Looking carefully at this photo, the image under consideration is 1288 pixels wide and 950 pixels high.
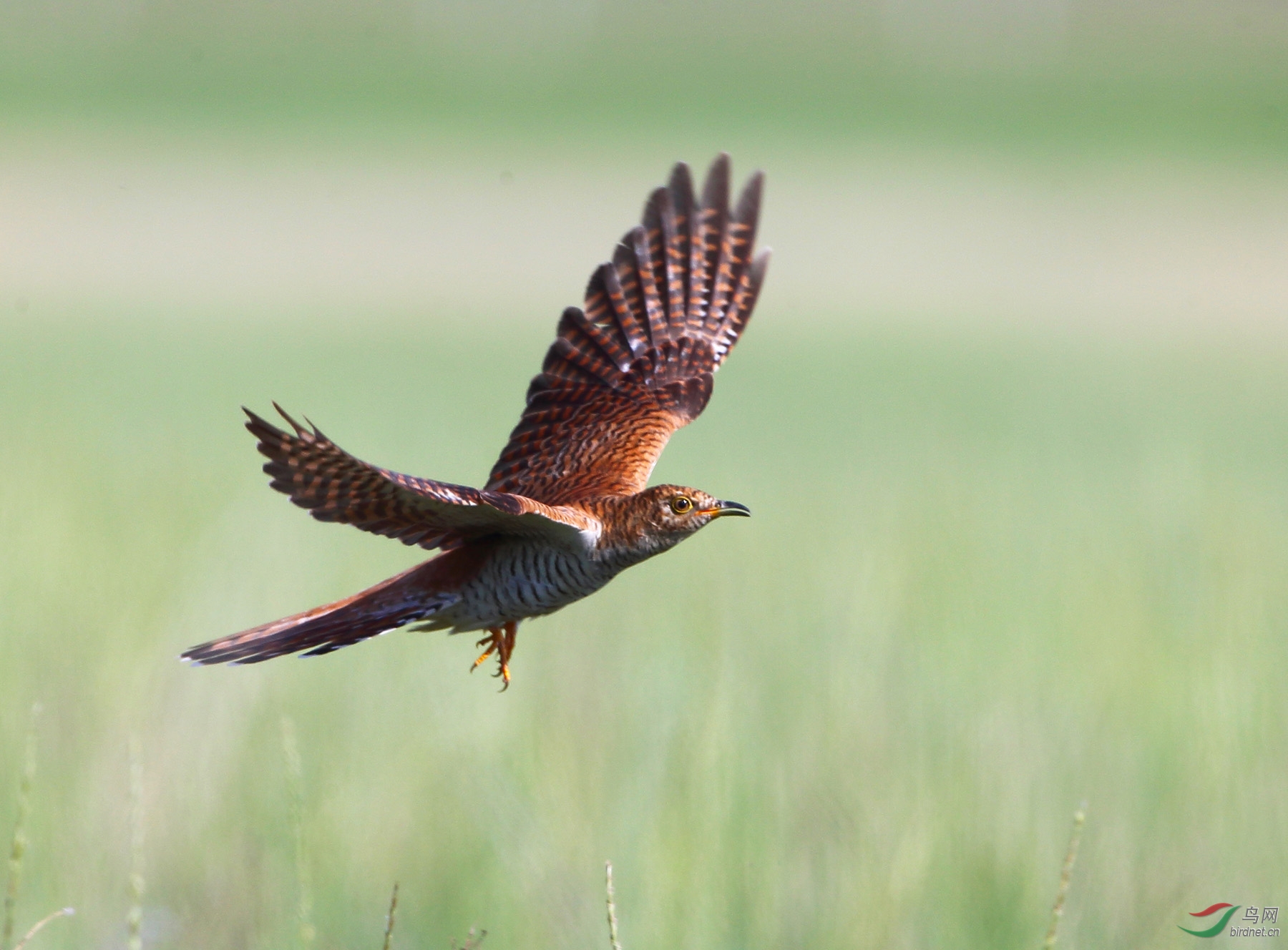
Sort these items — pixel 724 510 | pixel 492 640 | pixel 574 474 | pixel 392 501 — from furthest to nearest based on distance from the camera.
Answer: pixel 574 474 → pixel 492 640 → pixel 724 510 → pixel 392 501

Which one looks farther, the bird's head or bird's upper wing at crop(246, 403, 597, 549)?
the bird's head

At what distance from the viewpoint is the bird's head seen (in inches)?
180

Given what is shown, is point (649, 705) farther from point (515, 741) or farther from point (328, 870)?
point (328, 870)

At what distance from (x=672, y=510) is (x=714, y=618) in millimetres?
5577

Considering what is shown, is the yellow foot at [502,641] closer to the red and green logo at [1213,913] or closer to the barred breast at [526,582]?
the barred breast at [526,582]

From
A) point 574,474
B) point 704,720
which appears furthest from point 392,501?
point 704,720

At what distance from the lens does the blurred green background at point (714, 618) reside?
6.08 metres

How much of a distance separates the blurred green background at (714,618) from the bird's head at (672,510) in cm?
169

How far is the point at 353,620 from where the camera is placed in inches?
181

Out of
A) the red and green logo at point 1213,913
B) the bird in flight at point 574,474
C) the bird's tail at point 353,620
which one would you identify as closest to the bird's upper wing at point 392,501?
the bird in flight at point 574,474

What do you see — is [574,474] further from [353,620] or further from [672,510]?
[353,620]

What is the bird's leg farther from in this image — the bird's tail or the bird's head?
the bird's head

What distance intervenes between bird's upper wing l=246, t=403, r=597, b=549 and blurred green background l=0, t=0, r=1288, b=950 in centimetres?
168

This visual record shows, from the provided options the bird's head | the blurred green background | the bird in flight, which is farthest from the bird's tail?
the blurred green background
